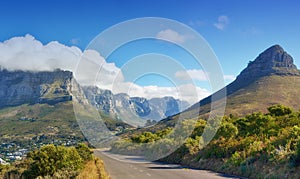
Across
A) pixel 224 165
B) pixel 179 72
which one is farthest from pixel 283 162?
pixel 179 72

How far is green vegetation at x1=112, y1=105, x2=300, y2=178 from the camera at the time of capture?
64.8 feet

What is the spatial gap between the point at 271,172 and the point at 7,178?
1804cm

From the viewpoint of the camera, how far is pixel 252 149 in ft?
84.6

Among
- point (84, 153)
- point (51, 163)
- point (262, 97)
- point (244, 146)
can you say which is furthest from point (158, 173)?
point (262, 97)

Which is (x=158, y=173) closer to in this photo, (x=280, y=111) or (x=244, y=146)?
(x=244, y=146)

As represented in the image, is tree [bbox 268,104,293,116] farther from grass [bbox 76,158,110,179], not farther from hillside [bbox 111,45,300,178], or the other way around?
grass [bbox 76,158,110,179]

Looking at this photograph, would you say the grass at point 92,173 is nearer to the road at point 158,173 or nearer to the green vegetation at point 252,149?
the road at point 158,173

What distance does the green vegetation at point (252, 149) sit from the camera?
19.8 metres

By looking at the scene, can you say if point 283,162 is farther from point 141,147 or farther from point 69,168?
point 141,147

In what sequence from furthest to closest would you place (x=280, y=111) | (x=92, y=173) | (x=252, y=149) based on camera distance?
1. (x=280, y=111)
2. (x=252, y=149)
3. (x=92, y=173)

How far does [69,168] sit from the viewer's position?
20.8 metres

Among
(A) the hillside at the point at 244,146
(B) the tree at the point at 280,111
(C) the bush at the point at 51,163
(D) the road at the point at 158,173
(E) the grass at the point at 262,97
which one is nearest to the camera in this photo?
(A) the hillside at the point at 244,146

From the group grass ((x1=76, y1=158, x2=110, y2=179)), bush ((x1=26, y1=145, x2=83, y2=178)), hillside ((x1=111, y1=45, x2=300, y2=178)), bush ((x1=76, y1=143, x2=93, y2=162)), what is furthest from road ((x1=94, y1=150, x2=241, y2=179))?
bush ((x1=26, y1=145, x2=83, y2=178))

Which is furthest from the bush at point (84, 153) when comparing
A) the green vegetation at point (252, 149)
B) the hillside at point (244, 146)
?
the green vegetation at point (252, 149)
